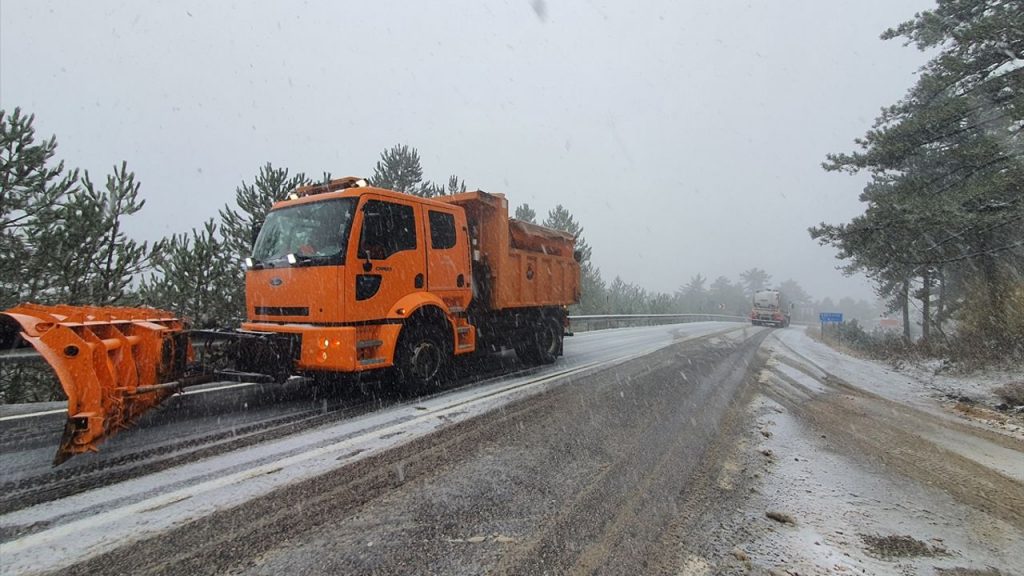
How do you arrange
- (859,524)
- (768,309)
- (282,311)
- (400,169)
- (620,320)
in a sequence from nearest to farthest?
(859,524), (282,311), (400,169), (620,320), (768,309)

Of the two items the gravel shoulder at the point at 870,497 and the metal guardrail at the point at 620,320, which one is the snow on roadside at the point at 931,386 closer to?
the gravel shoulder at the point at 870,497

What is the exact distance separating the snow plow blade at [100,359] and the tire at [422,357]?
221 cm

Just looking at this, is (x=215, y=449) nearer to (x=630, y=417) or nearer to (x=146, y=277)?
(x=630, y=417)

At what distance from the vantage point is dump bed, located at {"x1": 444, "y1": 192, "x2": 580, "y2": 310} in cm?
767

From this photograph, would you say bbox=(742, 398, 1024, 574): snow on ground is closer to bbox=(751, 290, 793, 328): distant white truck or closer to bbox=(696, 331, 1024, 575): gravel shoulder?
bbox=(696, 331, 1024, 575): gravel shoulder

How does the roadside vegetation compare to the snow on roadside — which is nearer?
the snow on roadside

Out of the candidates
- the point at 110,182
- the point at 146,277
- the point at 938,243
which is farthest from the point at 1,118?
the point at 938,243

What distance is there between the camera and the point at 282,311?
5473mm

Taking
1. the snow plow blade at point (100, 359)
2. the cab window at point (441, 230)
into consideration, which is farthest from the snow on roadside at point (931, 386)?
the snow plow blade at point (100, 359)

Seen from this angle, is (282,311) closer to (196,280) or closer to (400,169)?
(196,280)

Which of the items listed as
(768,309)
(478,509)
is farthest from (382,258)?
(768,309)

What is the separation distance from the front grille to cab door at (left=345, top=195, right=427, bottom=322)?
1.83 ft

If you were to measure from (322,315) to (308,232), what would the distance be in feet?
3.67

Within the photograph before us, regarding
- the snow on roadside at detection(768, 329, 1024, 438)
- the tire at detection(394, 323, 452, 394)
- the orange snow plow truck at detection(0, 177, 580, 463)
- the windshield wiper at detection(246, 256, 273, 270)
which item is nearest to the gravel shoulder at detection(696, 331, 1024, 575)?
the snow on roadside at detection(768, 329, 1024, 438)
